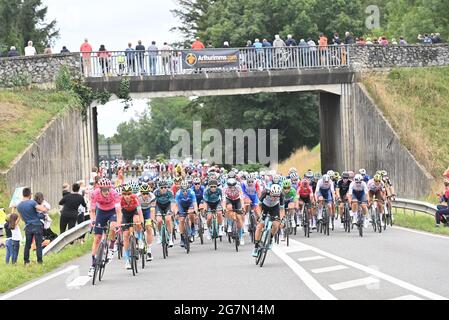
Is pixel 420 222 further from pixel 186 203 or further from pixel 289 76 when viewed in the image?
pixel 289 76

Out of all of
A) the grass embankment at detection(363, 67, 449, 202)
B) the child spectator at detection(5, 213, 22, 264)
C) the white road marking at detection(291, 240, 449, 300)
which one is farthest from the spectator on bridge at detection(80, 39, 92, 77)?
the white road marking at detection(291, 240, 449, 300)

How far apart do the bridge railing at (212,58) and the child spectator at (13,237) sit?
20992 mm

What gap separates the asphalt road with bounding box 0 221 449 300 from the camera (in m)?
12.8

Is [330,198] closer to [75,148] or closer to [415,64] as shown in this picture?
[75,148]

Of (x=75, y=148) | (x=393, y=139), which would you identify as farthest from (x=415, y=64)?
(x=75, y=148)

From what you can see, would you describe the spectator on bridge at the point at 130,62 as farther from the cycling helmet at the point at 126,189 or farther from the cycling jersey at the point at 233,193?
Answer: the cycling helmet at the point at 126,189

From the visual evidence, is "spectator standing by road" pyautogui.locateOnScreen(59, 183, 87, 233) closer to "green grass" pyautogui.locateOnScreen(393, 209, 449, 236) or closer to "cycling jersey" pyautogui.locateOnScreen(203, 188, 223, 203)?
"cycling jersey" pyautogui.locateOnScreen(203, 188, 223, 203)

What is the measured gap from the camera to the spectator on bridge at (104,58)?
3944 centimetres

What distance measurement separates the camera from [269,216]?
59.9 feet

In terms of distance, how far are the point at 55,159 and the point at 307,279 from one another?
21.2m

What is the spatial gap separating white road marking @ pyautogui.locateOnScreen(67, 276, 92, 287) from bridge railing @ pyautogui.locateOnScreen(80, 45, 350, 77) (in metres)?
24.1

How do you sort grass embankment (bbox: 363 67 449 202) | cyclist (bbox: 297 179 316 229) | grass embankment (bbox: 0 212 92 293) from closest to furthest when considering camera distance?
grass embankment (bbox: 0 212 92 293) → cyclist (bbox: 297 179 316 229) → grass embankment (bbox: 363 67 449 202)

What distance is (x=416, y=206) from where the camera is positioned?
29.3 meters
